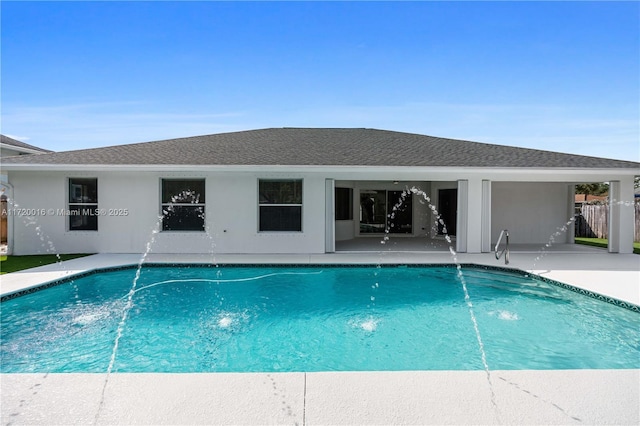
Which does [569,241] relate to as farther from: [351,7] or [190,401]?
[190,401]

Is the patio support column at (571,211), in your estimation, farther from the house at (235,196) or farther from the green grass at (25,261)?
the green grass at (25,261)

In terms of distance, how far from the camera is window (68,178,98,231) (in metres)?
12.6

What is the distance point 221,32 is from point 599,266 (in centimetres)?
1377

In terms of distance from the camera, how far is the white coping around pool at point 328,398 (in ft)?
9.71

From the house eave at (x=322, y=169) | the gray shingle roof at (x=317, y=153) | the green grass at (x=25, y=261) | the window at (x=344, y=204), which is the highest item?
the gray shingle roof at (x=317, y=153)

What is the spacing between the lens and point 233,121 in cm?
2123

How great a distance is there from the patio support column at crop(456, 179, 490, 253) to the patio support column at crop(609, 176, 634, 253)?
4.37 m

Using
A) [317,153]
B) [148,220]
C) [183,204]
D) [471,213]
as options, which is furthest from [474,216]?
[148,220]

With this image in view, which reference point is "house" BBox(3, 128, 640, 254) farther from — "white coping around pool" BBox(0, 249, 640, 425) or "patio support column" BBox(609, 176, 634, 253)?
"white coping around pool" BBox(0, 249, 640, 425)

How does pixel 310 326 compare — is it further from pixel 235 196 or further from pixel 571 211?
pixel 571 211

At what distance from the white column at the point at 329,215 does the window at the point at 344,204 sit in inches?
148

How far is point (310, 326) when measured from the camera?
612cm

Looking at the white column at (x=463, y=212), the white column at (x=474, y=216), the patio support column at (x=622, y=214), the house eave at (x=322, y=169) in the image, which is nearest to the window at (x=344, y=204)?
the house eave at (x=322, y=169)

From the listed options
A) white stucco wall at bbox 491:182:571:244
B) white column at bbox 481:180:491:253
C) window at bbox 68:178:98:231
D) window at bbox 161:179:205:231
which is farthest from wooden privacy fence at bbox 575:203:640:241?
window at bbox 68:178:98:231
